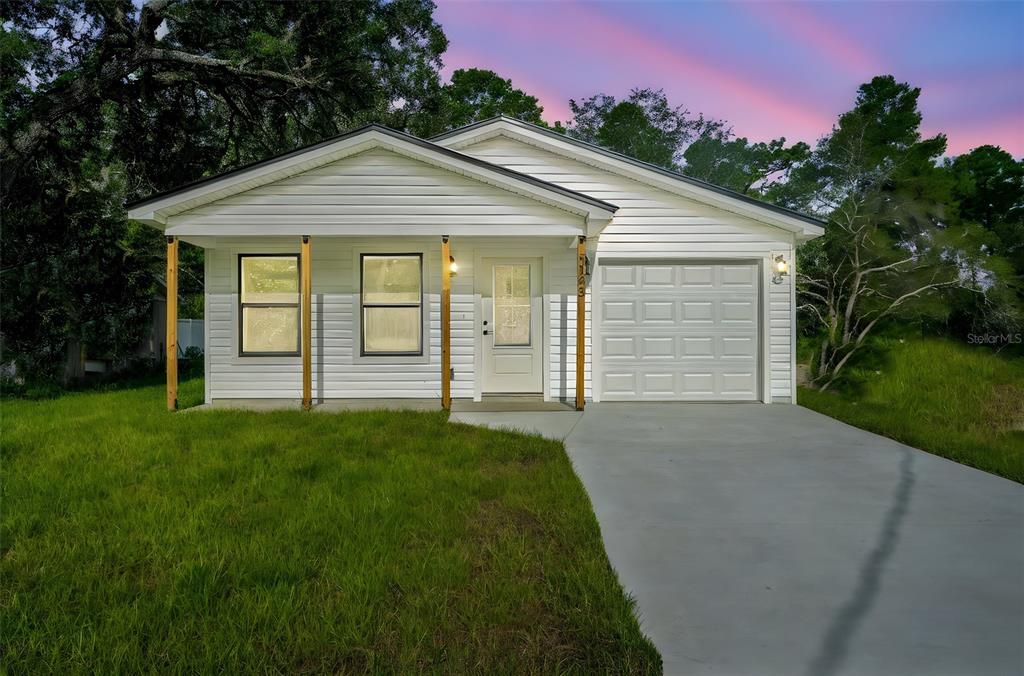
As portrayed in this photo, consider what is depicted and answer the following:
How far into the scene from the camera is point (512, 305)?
348 inches

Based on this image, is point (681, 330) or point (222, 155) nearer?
point (681, 330)

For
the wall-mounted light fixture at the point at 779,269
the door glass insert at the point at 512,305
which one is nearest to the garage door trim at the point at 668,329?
the wall-mounted light fixture at the point at 779,269

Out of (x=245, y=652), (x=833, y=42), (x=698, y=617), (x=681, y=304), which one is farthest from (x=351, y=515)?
(x=833, y=42)

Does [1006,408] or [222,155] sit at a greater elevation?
[222,155]

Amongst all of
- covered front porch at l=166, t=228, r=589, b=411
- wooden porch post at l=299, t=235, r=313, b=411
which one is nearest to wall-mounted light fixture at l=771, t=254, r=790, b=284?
covered front porch at l=166, t=228, r=589, b=411

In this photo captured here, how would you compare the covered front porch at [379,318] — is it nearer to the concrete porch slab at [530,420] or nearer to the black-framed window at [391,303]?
the black-framed window at [391,303]

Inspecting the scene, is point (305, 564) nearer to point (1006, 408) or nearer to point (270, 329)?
point (270, 329)

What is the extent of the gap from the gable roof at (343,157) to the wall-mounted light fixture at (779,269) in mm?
3105

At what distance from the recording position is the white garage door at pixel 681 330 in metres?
8.73

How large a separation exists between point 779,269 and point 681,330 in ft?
5.76

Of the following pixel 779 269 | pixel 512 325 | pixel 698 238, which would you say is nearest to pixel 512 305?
pixel 512 325

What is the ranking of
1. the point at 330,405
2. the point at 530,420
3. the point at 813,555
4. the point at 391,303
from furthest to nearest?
the point at 391,303 < the point at 330,405 < the point at 530,420 < the point at 813,555

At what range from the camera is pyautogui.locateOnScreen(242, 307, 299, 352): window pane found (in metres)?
8.63

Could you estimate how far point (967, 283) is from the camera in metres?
10.9
